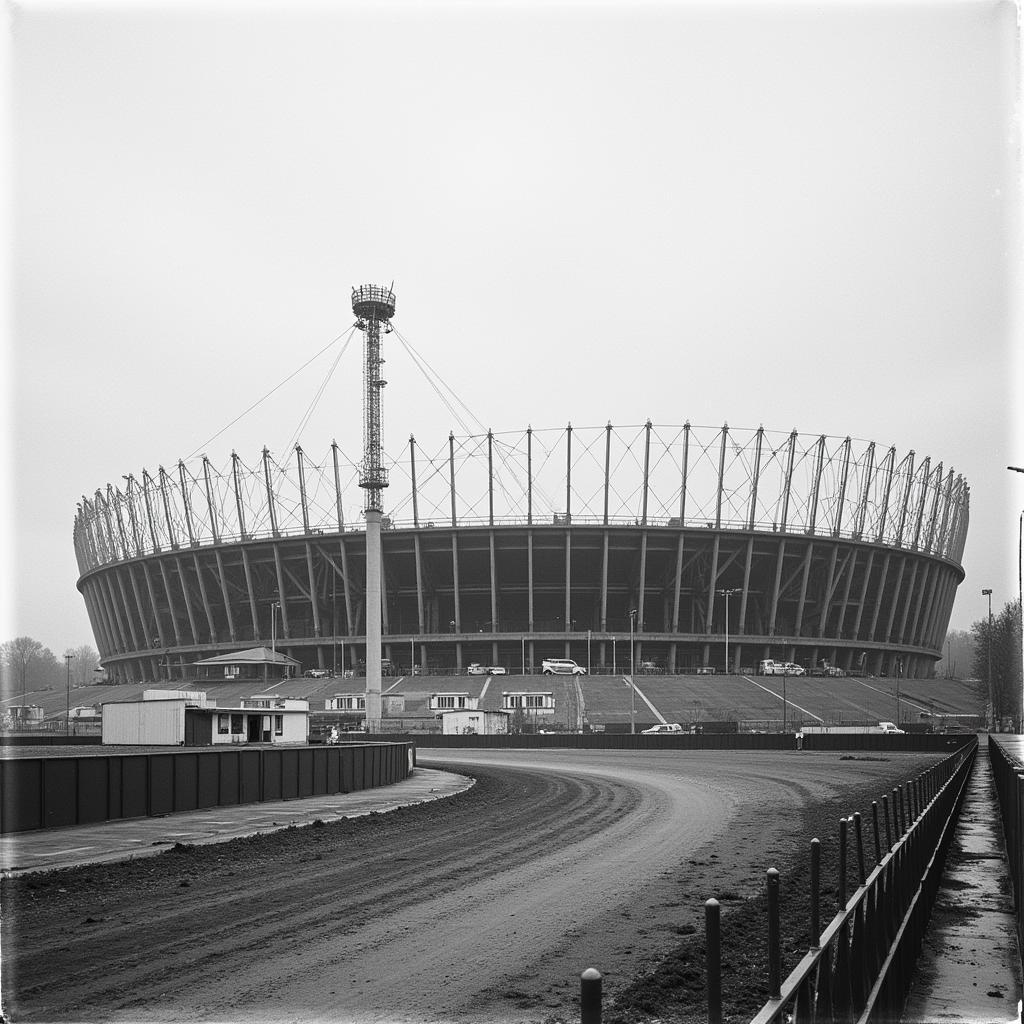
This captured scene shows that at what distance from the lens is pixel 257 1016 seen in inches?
411

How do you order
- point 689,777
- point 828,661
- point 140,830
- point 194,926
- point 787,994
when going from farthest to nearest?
1. point 828,661
2. point 689,777
3. point 140,830
4. point 194,926
5. point 787,994

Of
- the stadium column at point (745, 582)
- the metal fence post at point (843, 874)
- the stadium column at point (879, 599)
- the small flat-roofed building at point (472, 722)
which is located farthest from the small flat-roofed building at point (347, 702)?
the metal fence post at point (843, 874)

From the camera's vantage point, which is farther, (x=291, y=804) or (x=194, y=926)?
→ (x=291, y=804)

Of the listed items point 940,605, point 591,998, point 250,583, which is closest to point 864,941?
point 591,998

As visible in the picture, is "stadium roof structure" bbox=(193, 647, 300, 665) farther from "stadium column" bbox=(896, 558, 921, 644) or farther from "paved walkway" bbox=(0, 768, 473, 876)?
"paved walkway" bbox=(0, 768, 473, 876)

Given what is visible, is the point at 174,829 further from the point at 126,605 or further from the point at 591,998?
the point at 126,605

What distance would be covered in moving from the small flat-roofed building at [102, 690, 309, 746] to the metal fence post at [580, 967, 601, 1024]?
59.6m

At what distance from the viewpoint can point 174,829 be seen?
28000mm

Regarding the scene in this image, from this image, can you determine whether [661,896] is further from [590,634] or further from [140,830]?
[590,634]

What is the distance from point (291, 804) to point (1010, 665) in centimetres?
7274

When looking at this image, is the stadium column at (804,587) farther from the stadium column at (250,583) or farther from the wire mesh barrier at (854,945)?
→ the wire mesh barrier at (854,945)

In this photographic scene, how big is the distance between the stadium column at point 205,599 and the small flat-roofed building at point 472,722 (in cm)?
4821

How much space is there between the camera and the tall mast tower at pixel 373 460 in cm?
8162

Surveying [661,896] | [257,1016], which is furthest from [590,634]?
[257,1016]
